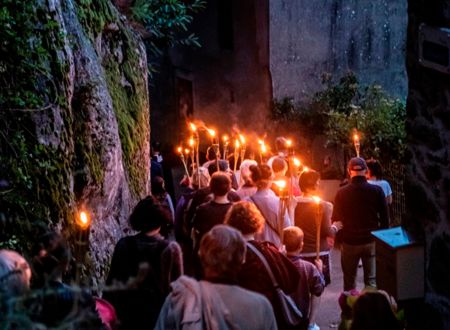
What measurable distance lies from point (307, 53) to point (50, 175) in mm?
12220

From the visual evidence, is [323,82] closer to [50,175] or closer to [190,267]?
[190,267]

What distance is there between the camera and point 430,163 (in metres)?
5.66

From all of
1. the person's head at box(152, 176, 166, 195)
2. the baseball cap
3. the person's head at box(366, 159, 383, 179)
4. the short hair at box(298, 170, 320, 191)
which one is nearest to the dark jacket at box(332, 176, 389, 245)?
the baseball cap

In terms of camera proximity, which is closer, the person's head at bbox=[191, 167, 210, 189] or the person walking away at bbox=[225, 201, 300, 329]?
the person walking away at bbox=[225, 201, 300, 329]

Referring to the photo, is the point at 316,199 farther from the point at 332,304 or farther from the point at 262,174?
the point at 332,304

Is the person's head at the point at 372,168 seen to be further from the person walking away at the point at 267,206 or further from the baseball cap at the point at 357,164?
the person walking away at the point at 267,206

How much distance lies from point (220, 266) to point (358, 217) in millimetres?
4282

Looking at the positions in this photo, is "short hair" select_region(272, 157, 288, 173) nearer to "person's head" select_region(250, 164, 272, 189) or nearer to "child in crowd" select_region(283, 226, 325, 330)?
"person's head" select_region(250, 164, 272, 189)

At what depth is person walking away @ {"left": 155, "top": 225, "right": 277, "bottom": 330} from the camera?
4359 mm

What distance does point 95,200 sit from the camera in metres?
8.77

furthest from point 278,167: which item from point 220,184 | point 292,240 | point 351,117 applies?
point 351,117

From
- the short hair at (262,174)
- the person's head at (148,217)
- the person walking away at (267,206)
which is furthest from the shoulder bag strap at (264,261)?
the short hair at (262,174)

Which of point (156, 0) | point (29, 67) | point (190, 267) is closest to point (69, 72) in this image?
point (29, 67)

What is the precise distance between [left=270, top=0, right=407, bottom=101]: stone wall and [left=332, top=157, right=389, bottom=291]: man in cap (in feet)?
32.1
